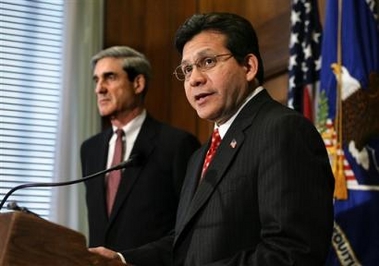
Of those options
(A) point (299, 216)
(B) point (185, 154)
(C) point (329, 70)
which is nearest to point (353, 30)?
(C) point (329, 70)

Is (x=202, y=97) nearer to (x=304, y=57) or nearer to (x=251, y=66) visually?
(x=251, y=66)

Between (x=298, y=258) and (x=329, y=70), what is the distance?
66.8 inches

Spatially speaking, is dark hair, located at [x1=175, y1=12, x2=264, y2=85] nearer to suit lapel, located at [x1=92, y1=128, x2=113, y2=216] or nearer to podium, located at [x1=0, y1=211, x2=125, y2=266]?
podium, located at [x1=0, y1=211, x2=125, y2=266]

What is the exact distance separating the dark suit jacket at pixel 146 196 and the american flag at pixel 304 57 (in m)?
0.62

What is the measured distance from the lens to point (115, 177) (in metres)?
3.60

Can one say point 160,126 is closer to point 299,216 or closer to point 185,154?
point 185,154

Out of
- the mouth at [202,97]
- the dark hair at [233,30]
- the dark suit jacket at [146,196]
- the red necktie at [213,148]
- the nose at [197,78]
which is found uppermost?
the dark hair at [233,30]

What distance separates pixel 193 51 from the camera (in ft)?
7.46

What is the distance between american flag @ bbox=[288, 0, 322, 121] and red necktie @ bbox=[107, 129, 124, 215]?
3.18 feet

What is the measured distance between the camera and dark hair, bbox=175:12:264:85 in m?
2.25

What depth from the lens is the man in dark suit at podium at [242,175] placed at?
1781 mm

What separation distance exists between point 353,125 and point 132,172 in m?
1.18

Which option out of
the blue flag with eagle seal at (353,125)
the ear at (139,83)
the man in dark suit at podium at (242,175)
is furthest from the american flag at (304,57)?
the man in dark suit at podium at (242,175)

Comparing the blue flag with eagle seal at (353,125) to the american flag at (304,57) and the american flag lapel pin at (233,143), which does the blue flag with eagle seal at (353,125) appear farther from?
the american flag lapel pin at (233,143)
